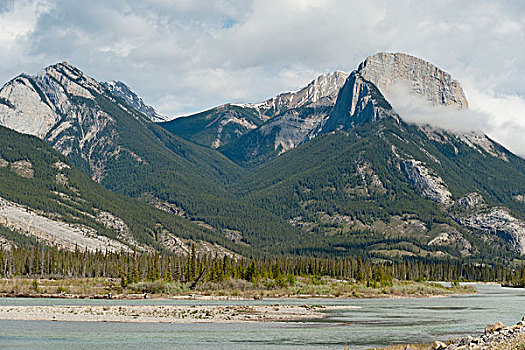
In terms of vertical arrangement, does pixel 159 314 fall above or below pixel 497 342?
below

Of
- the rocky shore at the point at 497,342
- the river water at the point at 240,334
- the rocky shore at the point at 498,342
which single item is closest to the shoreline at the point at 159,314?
the river water at the point at 240,334

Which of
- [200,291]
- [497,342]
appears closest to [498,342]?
[497,342]

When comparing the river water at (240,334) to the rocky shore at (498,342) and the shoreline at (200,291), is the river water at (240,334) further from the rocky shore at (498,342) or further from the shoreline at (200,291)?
the shoreline at (200,291)

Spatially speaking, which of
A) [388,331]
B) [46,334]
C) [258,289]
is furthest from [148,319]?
[258,289]

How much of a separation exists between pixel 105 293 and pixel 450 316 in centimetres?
8171

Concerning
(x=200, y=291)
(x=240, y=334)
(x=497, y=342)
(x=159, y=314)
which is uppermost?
(x=497, y=342)

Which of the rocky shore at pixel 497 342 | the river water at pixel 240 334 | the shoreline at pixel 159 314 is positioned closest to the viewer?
the rocky shore at pixel 497 342

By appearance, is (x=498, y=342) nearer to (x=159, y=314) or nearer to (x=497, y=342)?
(x=497, y=342)

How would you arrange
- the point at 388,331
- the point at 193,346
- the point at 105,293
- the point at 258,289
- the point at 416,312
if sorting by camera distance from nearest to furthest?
1. the point at 193,346
2. the point at 388,331
3. the point at 416,312
4. the point at 105,293
5. the point at 258,289

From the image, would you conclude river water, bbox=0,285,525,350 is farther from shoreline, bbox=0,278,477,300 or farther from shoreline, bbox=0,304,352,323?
shoreline, bbox=0,278,477,300

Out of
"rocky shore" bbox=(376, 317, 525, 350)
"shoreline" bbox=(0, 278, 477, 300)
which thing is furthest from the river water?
"shoreline" bbox=(0, 278, 477, 300)

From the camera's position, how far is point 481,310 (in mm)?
118312

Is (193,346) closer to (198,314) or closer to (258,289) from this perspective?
(198,314)

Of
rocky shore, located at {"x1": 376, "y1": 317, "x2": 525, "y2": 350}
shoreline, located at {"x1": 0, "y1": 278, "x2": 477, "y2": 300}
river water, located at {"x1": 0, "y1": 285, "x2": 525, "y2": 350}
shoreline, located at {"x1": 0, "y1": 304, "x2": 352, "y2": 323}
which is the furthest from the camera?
shoreline, located at {"x1": 0, "y1": 278, "x2": 477, "y2": 300}
